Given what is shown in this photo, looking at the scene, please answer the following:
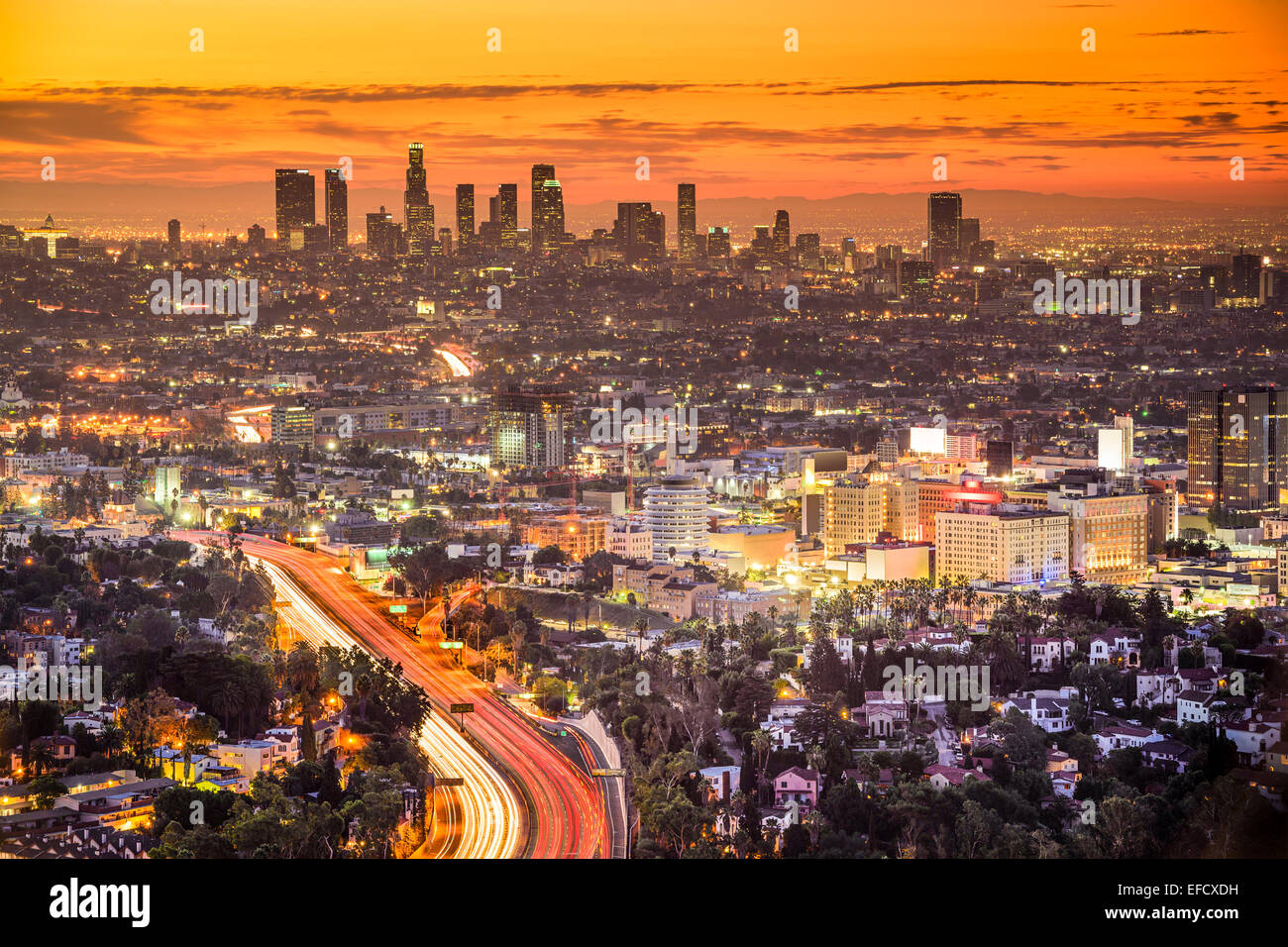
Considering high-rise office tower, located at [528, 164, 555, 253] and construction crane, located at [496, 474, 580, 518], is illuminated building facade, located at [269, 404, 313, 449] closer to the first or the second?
high-rise office tower, located at [528, 164, 555, 253]

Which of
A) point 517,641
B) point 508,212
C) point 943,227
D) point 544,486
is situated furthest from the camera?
point 508,212

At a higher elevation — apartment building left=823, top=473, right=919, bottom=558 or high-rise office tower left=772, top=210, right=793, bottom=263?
high-rise office tower left=772, top=210, right=793, bottom=263

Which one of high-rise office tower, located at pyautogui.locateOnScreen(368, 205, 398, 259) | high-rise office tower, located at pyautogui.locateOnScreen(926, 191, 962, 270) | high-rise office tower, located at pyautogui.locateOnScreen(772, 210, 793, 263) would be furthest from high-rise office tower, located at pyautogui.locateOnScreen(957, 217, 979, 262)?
high-rise office tower, located at pyautogui.locateOnScreen(368, 205, 398, 259)

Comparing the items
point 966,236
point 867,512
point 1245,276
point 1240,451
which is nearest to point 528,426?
point 966,236

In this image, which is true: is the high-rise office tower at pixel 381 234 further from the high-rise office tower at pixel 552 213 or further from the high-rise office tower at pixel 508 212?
the high-rise office tower at pixel 552 213

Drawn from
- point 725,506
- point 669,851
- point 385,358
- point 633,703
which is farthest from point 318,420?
point 669,851

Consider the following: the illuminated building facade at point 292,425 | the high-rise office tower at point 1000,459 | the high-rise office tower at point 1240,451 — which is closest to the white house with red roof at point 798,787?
the high-rise office tower at point 1240,451

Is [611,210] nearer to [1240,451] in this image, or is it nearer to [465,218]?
[465,218]

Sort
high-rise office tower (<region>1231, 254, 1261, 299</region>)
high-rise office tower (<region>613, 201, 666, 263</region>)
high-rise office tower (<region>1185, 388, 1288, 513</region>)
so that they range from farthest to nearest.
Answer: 1. high-rise office tower (<region>613, 201, 666, 263</region>)
2. high-rise office tower (<region>1185, 388, 1288, 513</region>)
3. high-rise office tower (<region>1231, 254, 1261, 299</region>)
